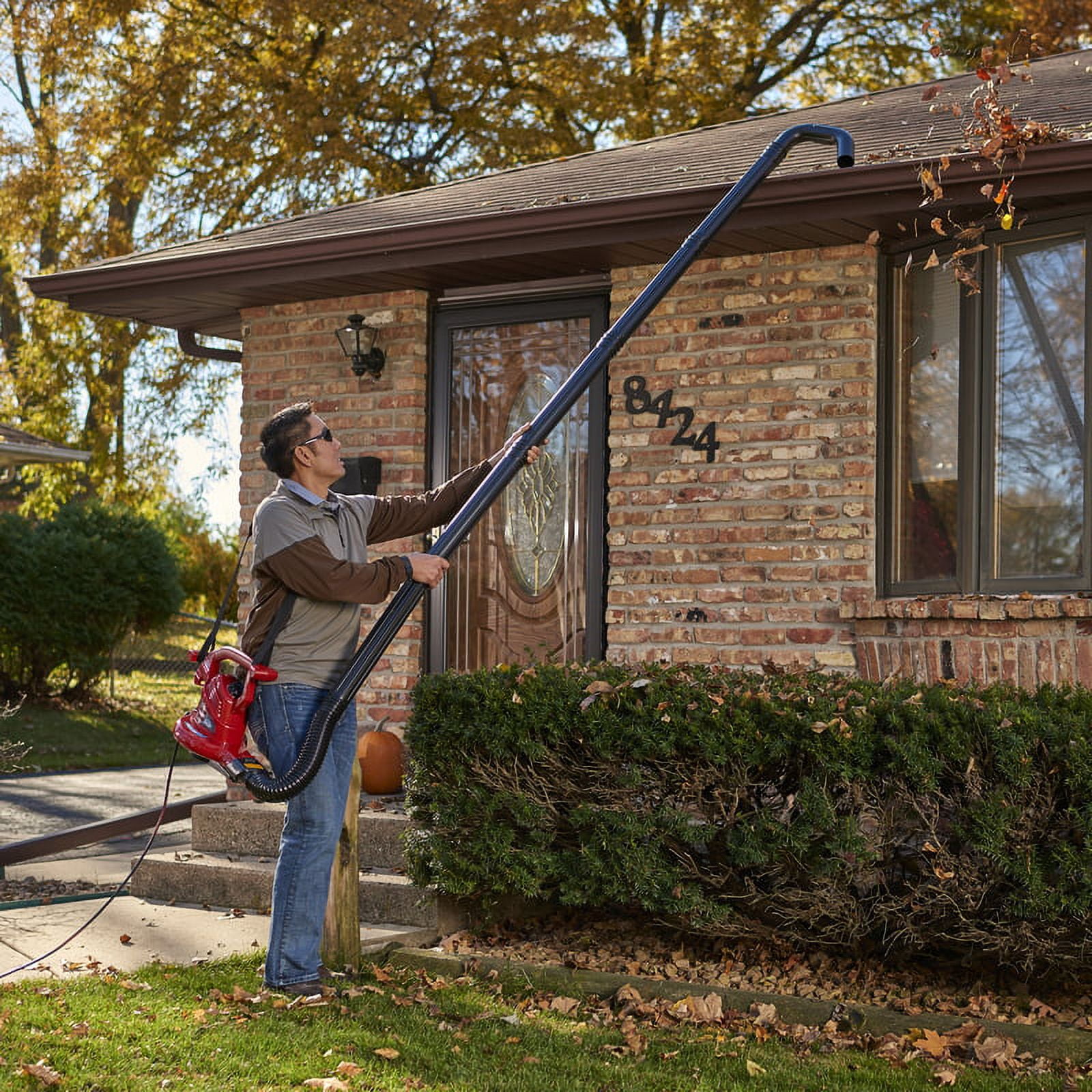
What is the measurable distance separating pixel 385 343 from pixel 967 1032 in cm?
486

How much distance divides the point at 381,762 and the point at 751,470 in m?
2.44

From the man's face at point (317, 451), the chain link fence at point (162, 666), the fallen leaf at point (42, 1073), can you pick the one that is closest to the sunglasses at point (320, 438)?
the man's face at point (317, 451)

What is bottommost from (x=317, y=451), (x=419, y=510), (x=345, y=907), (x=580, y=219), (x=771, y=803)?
(x=345, y=907)

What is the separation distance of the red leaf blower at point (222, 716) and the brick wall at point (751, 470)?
2.68m

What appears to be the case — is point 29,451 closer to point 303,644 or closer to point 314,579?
point 303,644

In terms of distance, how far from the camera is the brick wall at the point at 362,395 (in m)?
7.86

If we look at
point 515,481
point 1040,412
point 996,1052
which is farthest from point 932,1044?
point 515,481

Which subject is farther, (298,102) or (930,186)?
(298,102)

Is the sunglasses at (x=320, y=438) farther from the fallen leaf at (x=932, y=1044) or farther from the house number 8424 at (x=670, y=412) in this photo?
the fallen leaf at (x=932, y=1044)

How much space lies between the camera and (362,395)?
26.4 feet

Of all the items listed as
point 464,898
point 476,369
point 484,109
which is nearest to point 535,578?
point 476,369

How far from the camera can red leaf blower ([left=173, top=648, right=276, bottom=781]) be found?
4.73 metres

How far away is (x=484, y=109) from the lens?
17.6m

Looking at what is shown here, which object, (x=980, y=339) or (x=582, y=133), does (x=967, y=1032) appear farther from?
(x=582, y=133)
